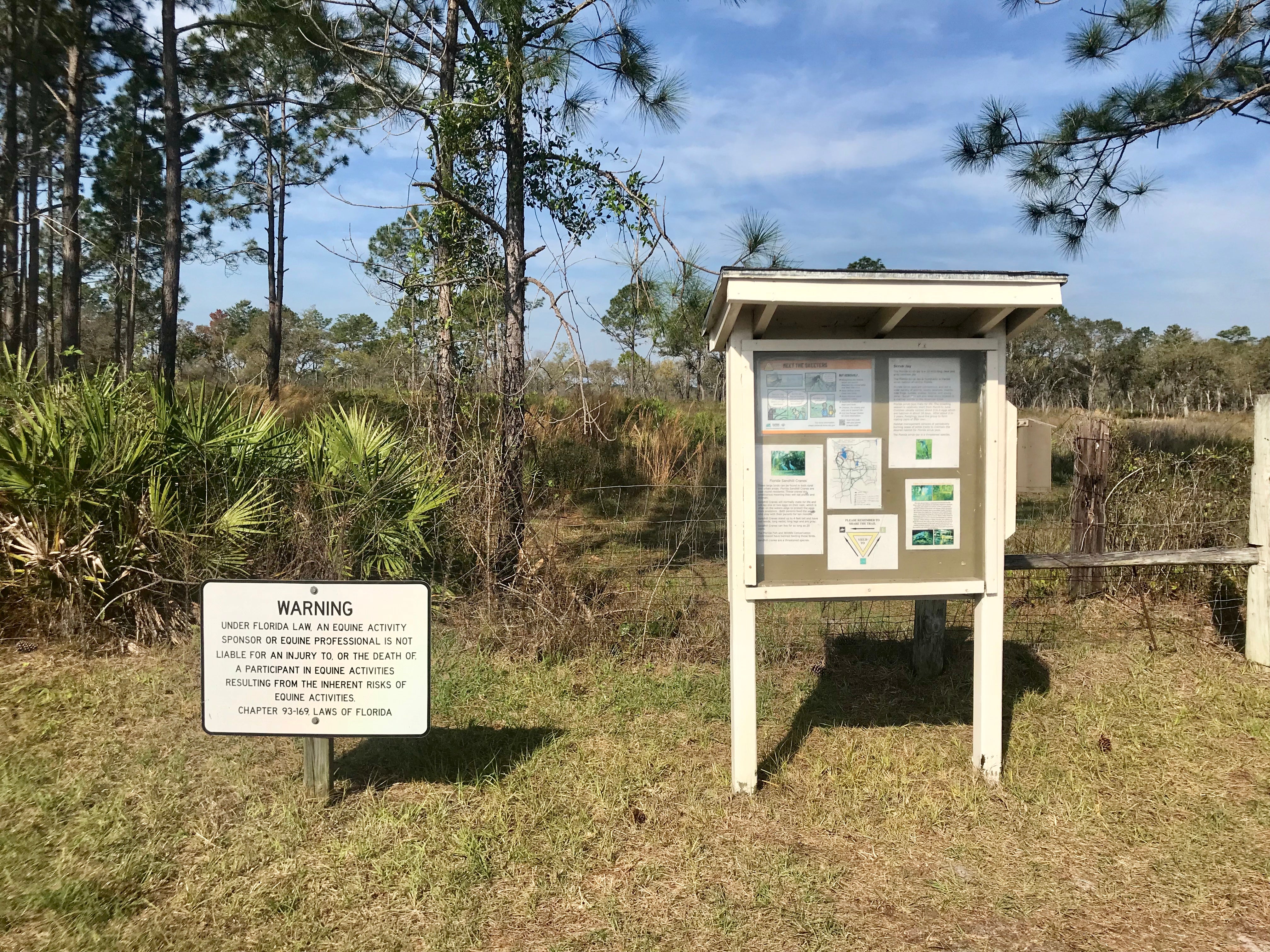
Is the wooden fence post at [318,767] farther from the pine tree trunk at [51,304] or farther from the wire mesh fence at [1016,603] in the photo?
the pine tree trunk at [51,304]

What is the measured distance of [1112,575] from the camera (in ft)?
21.3

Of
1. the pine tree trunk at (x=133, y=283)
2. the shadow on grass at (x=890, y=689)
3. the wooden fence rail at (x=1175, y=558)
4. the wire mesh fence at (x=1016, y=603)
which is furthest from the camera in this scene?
the pine tree trunk at (x=133, y=283)

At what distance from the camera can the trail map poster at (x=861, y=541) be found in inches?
140

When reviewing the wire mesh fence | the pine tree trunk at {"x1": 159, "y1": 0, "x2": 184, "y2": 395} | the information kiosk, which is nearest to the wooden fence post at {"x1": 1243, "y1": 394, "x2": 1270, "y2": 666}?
the wire mesh fence

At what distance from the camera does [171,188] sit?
13.8m

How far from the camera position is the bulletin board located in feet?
11.6

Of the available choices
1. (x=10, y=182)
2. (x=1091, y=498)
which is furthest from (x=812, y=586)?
(x=10, y=182)

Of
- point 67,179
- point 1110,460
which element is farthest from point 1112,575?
point 67,179

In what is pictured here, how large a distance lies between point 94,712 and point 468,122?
4.79 meters

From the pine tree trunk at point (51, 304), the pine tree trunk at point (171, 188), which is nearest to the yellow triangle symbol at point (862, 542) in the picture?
the pine tree trunk at point (171, 188)

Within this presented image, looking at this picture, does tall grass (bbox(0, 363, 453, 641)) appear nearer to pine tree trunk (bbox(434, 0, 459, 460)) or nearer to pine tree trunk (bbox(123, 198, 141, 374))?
pine tree trunk (bbox(434, 0, 459, 460))

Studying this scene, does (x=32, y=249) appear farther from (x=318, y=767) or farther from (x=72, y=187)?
(x=318, y=767)

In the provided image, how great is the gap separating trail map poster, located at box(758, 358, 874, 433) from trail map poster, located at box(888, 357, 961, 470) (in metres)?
0.13

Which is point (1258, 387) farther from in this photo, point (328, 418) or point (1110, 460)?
point (328, 418)
